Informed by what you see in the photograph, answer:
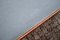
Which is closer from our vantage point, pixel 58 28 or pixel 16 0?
pixel 16 0

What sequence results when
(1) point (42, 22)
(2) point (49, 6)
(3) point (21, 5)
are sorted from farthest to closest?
1. (2) point (49, 6)
2. (1) point (42, 22)
3. (3) point (21, 5)

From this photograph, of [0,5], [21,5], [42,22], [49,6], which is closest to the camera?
[0,5]

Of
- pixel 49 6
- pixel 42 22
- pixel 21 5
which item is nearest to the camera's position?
pixel 21 5

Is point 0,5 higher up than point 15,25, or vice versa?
point 0,5

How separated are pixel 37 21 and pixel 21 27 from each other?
0.24 metres

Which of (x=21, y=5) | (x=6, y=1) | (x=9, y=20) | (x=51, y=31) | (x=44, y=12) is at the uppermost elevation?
(x=6, y=1)

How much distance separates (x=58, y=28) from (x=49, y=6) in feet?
1.12

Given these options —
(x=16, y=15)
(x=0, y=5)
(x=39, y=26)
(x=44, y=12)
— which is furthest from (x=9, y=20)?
(x=44, y=12)

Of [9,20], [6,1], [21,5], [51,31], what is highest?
[6,1]

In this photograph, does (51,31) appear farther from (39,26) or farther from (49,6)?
(49,6)

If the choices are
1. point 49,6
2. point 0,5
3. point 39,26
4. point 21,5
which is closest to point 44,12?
point 49,6

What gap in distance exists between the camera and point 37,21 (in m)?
1.48

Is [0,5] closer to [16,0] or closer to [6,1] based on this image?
[6,1]

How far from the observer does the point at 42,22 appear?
1.42m
